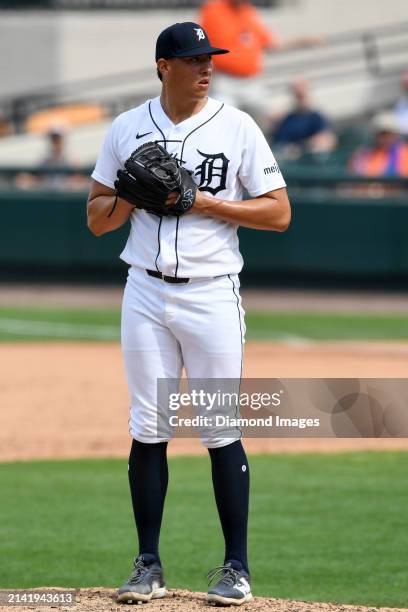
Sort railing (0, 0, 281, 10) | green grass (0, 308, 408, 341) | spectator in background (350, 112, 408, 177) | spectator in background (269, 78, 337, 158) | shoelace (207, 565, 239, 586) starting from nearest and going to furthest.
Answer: shoelace (207, 565, 239, 586) → green grass (0, 308, 408, 341) → spectator in background (350, 112, 408, 177) → spectator in background (269, 78, 337, 158) → railing (0, 0, 281, 10)

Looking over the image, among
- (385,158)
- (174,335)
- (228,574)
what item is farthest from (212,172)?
(385,158)

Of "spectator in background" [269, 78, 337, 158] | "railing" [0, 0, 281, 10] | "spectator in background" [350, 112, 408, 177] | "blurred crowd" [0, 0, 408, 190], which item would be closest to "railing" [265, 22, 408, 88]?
"railing" [0, 0, 281, 10]

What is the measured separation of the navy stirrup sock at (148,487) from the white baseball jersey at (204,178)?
2.15ft

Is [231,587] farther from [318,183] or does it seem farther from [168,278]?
[318,183]

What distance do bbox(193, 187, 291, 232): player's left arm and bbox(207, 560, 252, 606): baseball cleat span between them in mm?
1190

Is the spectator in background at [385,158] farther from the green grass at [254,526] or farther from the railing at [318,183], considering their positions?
the green grass at [254,526]

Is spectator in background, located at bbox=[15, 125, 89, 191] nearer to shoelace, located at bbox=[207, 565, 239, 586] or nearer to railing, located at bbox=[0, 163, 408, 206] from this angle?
railing, located at bbox=[0, 163, 408, 206]

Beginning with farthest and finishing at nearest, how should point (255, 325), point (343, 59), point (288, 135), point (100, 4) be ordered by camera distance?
point (100, 4)
point (343, 59)
point (288, 135)
point (255, 325)

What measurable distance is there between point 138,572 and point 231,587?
343mm

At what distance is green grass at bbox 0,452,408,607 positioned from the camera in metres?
5.45

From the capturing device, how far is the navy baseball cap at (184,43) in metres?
4.34

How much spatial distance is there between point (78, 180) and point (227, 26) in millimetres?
2688

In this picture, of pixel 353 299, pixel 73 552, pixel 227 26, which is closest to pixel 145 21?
pixel 227 26

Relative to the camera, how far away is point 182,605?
4387 mm
